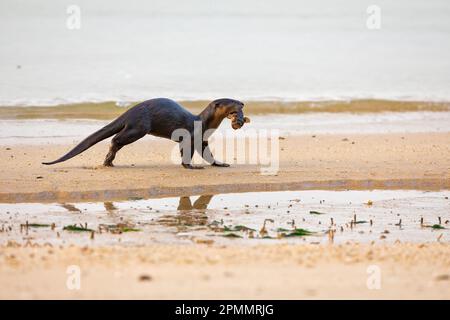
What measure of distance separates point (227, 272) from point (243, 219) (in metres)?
3.06

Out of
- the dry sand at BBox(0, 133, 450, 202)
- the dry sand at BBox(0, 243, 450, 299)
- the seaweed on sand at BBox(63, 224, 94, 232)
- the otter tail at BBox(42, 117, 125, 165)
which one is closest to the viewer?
the dry sand at BBox(0, 243, 450, 299)

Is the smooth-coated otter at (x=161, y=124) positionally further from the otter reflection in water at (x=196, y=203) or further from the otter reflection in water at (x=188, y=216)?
the otter reflection in water at (x=188, y=216)

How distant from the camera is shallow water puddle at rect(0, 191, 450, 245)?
353 inches

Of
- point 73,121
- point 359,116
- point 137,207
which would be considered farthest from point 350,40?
point 137,207

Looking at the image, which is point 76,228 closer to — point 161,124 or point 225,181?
point 225,181

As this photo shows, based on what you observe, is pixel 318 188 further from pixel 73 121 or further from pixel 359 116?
pixel 359 116

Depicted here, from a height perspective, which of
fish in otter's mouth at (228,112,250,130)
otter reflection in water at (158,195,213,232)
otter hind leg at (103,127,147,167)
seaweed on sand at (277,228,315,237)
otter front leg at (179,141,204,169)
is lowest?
seaweed on sand at (277,228,315,237)

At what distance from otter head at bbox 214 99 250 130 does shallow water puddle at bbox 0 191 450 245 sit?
1.80 meters

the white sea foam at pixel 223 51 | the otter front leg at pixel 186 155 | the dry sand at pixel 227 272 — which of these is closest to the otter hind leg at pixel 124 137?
the otter front leg at pixel 186 155

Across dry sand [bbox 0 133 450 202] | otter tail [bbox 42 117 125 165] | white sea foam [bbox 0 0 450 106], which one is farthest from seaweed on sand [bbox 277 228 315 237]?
white sea foam [bbox 0 0 450 106]

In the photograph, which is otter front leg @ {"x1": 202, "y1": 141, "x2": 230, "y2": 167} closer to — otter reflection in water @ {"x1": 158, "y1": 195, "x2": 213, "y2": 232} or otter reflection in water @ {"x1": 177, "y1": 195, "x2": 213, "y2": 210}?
otter reflection in water @ {"x1": 177, "y1": 195, "x2": 213, "y2": 210}

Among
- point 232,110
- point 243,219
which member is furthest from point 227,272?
point 232,110

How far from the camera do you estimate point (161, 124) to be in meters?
13.4

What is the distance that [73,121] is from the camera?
64.8 feet
